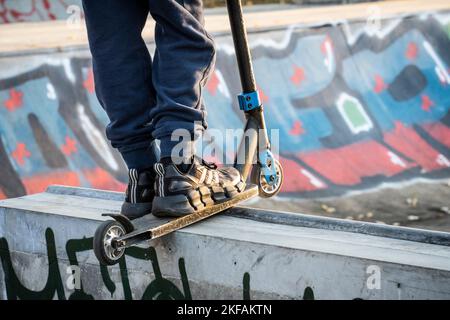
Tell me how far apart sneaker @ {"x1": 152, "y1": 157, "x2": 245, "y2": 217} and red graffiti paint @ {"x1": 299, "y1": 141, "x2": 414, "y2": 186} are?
214 inches

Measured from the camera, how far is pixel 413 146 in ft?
32.4

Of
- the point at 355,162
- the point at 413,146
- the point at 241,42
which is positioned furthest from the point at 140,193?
the point at 413,146

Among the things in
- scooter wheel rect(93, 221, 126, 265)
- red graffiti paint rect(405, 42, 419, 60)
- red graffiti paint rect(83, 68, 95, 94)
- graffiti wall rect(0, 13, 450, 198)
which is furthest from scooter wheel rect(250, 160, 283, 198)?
red graffiti paint rect(405, 42, 419, 60)

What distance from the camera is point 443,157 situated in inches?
393

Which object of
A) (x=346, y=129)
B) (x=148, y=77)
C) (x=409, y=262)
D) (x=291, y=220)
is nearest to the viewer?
(x=409, y=262)

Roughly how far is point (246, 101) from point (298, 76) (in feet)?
18.7

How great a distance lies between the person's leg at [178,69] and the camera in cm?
316

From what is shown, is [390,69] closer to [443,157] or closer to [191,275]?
[443,157]

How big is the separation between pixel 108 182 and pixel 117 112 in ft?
12.5

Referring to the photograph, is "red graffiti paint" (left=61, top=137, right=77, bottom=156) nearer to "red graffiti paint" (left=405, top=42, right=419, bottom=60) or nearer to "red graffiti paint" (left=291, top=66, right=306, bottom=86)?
"red graffiti paint" (left=291, top=66, right=306, bottom=86)

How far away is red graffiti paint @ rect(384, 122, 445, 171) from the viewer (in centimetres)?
971

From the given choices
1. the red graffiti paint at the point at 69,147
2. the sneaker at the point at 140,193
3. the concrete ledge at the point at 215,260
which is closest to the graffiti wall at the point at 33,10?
the red graffiti paint at the point at 69,147

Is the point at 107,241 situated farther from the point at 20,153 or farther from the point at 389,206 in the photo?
the point at 389,206

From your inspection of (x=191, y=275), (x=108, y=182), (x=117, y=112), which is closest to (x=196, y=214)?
(x=191, y=275)
